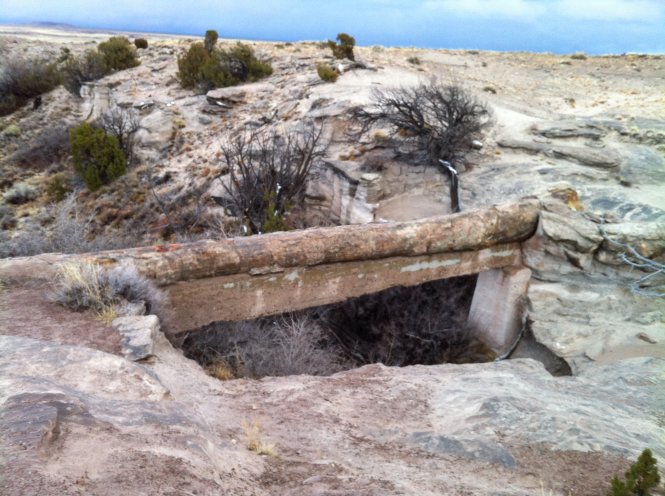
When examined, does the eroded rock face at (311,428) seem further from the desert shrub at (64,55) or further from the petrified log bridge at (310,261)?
the desert shrub at (64,55)

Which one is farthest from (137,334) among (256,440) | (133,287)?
(256,440)

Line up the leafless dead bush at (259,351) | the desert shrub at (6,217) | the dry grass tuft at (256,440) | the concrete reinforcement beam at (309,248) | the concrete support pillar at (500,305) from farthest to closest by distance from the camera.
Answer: the desert shrub at (6,217) < the concrete support pillar at (500,305) < the leafless dead bush at (259,351) < the concrete reinforcement beam at (309,248) < the dry grass tuft at (256,440)

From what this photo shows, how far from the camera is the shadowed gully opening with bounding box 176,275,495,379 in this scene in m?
6.05

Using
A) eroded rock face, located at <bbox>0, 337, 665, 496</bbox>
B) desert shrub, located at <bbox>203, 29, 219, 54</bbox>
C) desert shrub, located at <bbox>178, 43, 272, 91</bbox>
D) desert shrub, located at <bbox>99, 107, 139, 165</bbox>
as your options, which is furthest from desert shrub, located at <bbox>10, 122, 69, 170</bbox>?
eroded rock face, located at <bbox>0, 337, 665, 496</bbox>

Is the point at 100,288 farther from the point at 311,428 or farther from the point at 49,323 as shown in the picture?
the point at 311,428

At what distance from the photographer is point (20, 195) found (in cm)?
1526

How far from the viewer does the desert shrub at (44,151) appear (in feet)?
57.7

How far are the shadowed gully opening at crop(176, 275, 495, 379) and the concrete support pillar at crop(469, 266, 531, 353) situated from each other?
209mm

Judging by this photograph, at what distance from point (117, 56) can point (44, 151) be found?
22.7 feet

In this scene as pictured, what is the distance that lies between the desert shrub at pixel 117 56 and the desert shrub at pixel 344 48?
29.4ft

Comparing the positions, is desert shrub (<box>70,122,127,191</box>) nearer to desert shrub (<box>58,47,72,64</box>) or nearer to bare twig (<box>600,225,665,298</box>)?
desert shrub (<box>58,47,72,64</box>)

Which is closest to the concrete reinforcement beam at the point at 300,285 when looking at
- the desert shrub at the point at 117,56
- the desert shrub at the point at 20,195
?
the desert shrub at the point at 20,195

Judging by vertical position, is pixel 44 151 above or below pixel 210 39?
below

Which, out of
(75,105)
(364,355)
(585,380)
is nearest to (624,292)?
(585,380)
